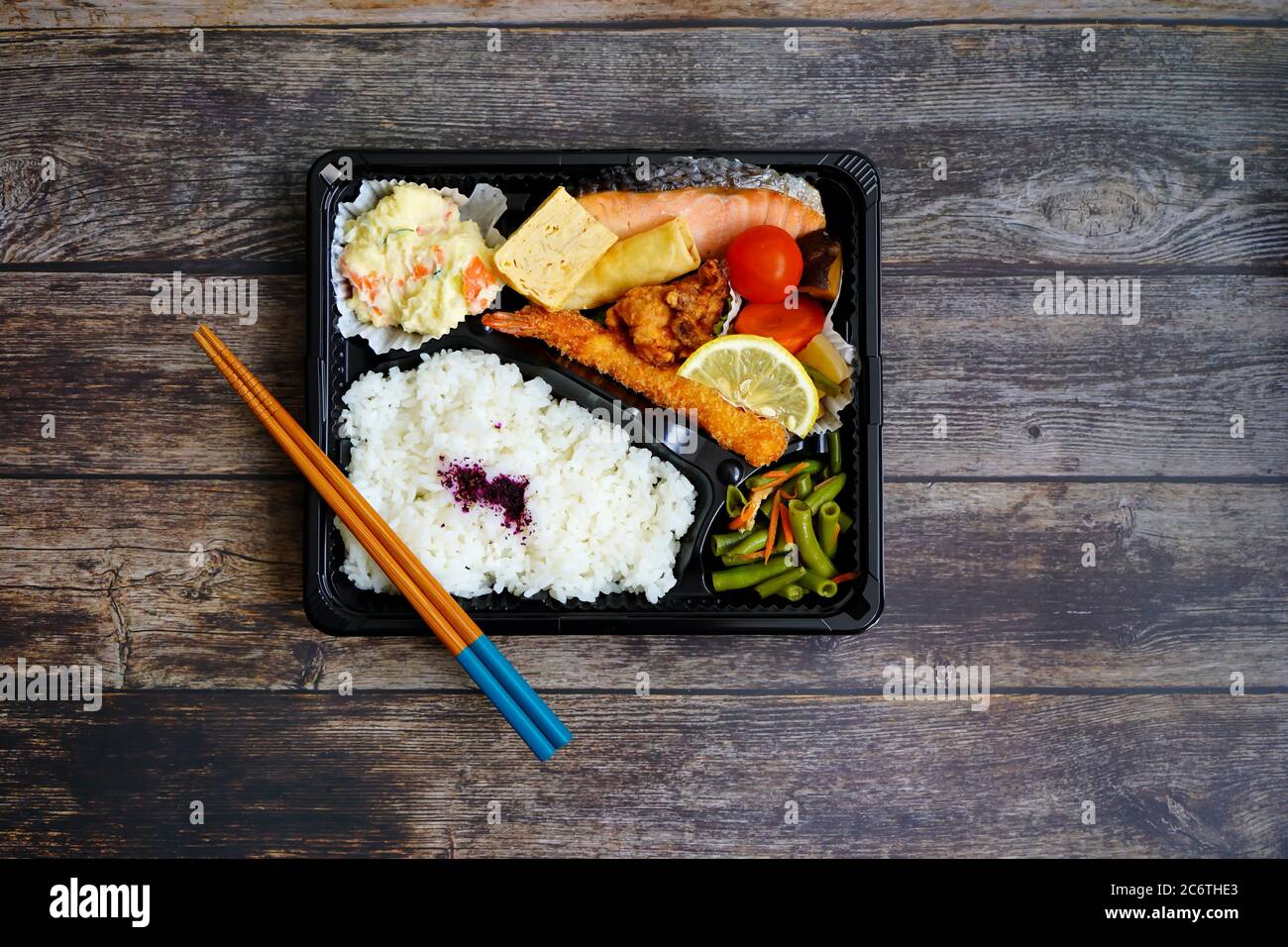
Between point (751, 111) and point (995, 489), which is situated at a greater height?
point (751, 111)

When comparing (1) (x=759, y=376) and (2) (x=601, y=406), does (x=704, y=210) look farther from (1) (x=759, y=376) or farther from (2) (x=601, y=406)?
(2) (x=601, y=406)

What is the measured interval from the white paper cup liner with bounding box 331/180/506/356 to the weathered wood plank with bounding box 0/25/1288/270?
0.88 ft

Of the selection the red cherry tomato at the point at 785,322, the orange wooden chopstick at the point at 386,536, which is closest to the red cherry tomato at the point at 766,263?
the red cherry tomato at the point at 785,322

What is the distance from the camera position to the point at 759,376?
8.11 feet

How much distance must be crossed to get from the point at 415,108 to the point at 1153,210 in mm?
2367

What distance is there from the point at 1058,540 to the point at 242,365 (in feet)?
8.40

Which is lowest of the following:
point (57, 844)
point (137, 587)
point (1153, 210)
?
point (57, 844)

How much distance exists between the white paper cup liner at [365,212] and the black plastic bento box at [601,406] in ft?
0.08

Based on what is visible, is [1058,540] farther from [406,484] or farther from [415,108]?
[415,108]

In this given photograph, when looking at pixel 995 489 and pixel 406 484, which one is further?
pixel 995 489

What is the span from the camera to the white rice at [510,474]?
249 cm

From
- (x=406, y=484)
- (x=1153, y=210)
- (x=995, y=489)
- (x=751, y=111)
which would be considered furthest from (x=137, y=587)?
(x=1153, y=210)

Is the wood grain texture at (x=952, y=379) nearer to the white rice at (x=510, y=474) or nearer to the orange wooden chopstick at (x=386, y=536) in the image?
the orange wooden chopstick at (x=386, y=536)

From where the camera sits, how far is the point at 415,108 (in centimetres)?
274
